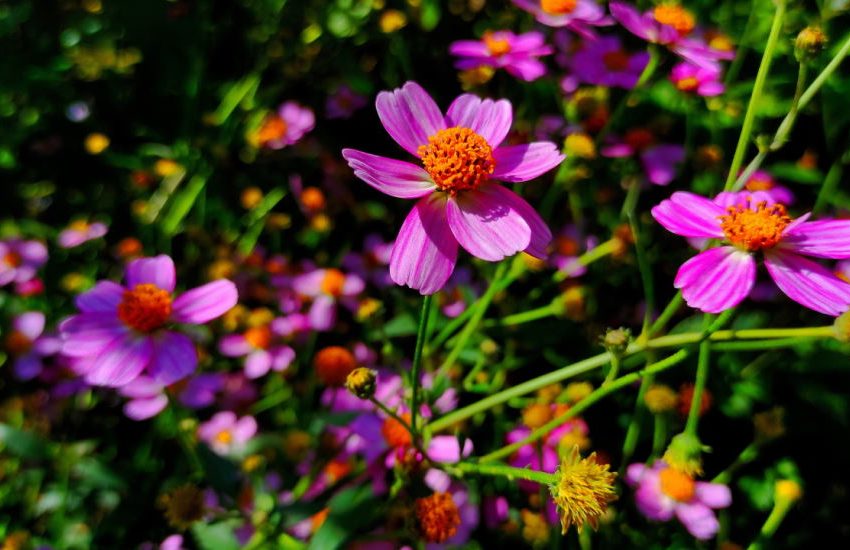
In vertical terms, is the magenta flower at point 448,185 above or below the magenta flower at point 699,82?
above

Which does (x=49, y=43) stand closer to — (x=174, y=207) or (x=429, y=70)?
(x=174, y=207)

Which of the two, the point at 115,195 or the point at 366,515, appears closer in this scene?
the point at 366,515

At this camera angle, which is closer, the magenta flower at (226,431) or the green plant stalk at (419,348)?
the green plant stalk at (419,348)

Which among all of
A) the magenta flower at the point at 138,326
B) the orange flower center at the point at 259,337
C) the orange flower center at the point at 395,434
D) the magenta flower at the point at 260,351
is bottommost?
the magenta flower at the point at 260,351

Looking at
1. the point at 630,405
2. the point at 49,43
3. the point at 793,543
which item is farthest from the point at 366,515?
the point at 49,43

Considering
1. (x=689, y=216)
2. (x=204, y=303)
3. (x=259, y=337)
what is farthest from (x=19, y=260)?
(x=689, y=216)

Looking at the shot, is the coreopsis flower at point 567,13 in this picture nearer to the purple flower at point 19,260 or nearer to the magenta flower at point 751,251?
the magenta flower at point 751,251

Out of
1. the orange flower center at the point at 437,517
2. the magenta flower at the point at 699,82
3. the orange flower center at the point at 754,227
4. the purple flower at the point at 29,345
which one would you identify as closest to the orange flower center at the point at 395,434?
the orange flower center at the point at 437,517
